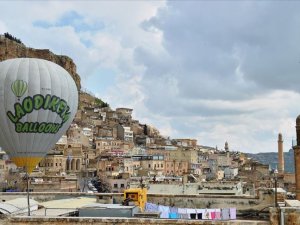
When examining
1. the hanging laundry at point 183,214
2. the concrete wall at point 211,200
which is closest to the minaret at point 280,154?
the concrete wall at point 211,200

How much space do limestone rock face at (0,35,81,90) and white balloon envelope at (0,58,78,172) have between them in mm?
107002

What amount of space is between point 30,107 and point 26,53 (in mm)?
114683

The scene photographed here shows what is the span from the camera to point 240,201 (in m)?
22.6

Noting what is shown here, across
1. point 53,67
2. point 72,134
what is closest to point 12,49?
point 72,134

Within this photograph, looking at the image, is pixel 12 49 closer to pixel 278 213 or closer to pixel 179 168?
pixel 179 168

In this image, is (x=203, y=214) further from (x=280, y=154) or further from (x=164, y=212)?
(x=280, y=154)

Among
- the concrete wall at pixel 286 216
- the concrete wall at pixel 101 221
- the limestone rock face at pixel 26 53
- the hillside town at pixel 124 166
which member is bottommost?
the concrete wall at pixel 101 221

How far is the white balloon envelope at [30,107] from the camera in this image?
32.7 metres

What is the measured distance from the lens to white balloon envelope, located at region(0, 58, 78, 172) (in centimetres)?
3269

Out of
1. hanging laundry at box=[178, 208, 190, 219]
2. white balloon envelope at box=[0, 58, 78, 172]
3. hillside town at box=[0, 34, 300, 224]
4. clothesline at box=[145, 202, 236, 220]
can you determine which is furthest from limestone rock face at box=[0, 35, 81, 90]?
hanging laundry at box=[178, 208, 190, 219]

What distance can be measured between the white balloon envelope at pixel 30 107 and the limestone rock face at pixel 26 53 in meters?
107

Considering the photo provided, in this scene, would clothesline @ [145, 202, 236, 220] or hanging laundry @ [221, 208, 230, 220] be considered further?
hanging laundry @ [221, 208, 230, 220]

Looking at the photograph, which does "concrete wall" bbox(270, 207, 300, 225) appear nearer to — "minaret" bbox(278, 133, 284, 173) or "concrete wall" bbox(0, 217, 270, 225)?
"concrete wall" bbox(0, 217, 270, 225)

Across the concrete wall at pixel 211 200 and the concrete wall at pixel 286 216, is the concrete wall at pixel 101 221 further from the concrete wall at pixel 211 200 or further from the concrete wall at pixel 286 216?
the concrete wall at pixel 211 200
